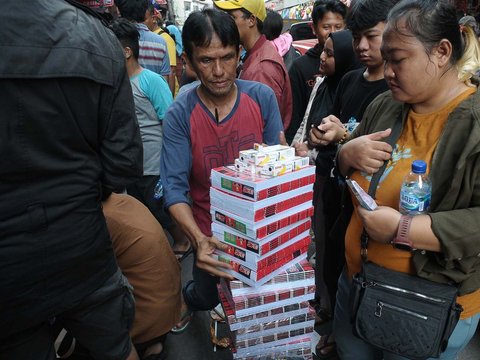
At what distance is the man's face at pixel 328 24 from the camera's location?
3.09 m

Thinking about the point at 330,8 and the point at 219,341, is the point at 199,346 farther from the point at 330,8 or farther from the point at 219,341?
the point at 330,8

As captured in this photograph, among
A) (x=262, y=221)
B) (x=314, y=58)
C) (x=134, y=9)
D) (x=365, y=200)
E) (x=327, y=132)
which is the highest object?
(x=134, y=9)

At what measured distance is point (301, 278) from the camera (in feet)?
5.16

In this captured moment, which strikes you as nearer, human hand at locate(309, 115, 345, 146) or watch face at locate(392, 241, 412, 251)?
watch face at locate(392, 241, 412, 251)

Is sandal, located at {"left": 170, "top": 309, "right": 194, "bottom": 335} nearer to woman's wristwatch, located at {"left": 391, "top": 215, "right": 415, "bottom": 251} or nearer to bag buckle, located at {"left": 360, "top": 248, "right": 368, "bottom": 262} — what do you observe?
bag buckle, located at {"left": 360, "top": 248, "right": 368, "bottom": 262}

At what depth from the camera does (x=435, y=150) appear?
1203 millimetres

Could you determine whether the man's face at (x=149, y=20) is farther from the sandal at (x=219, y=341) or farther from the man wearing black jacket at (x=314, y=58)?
the sandal at (x=219, y=341)

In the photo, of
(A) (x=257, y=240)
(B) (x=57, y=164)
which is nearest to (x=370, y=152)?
(A) (x=257, y=240)

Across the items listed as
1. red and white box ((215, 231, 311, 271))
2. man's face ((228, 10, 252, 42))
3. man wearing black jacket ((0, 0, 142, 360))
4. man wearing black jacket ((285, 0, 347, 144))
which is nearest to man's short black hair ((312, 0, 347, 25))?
man wearing black jacket ((285, 0, 347, 144))

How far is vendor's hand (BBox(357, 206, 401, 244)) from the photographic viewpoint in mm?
1209

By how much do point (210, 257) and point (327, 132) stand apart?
774mm

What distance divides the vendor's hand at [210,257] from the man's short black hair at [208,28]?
0.93 m

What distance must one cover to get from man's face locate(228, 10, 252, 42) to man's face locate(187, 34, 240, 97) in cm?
109

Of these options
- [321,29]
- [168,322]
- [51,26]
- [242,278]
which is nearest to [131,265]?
[168,322]
